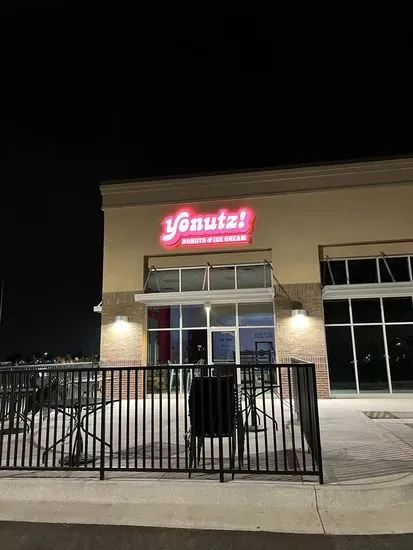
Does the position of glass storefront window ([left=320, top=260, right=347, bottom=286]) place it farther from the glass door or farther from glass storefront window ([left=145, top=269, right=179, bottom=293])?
glass storefront window ([left=145, top=269, right=179, bottom=293])

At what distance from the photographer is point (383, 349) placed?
15.9m

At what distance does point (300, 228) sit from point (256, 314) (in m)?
3.57

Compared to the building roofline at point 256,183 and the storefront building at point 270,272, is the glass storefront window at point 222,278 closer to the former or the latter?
the storefront building at point 270,272

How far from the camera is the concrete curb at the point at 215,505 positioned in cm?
443

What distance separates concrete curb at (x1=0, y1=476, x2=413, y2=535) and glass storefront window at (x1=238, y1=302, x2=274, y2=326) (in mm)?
11313

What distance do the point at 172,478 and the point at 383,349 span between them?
480 inches

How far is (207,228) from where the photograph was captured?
17.2 meters

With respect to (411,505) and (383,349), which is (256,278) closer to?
(383,349)

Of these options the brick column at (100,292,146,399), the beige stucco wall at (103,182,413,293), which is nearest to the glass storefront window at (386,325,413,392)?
the beige stucco wall at (103,182,413,293)

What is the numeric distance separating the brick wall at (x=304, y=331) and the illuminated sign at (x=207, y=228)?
106 inches

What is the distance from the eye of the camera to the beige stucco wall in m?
16.2

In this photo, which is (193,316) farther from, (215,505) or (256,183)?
(215,505)

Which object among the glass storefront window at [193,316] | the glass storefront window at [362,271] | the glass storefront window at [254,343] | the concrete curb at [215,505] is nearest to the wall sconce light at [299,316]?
the glass storefront window at [254,343]

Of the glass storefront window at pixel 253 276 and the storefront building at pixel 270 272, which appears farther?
the glass storefront window at pixel 253 276
